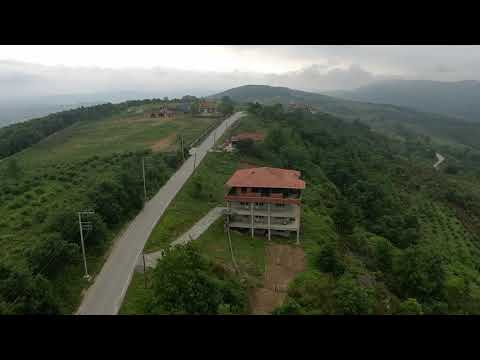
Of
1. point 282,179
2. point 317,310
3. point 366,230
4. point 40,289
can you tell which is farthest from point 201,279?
point 366,230

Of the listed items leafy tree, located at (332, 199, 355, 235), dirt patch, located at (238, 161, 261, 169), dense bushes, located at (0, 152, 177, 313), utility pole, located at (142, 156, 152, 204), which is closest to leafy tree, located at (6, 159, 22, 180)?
dense bushes, located at (0, 152, 177, 313)

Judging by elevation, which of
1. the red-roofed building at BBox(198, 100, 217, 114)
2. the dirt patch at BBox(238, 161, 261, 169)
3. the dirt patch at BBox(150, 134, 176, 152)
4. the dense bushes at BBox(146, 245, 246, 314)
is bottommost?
the dirt patch at BBox(238, 161, 261, 169)

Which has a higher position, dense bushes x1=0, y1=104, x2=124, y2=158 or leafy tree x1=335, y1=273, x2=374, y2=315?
dense bushes x1=0, y1=104, x2=124, y2=158

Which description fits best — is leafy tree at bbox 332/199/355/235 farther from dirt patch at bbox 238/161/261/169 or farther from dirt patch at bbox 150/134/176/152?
dirt patch at bbox 150/134/176/152

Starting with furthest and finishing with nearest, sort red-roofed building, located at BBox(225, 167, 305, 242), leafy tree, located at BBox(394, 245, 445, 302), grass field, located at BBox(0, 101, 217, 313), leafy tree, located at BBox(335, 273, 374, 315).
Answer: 1. red-roofed building, located at BBox(225, 167, 305, 242)
2. leafy tree, located at BBox(394, 245, 445, 302)
3. grass field, located at BBox(0, 101, 217, 313)
4. leafy tree, located at BBox(335, 273, 374, 315)

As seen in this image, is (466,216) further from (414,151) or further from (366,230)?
(414,151)
